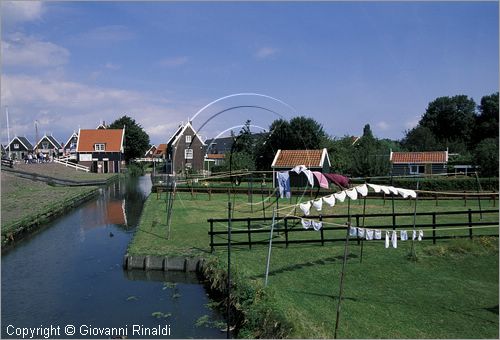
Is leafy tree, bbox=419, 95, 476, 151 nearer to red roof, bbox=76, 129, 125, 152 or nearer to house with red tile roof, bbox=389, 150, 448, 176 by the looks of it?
house with red tile roof, bbox=389, 150, 448, 176

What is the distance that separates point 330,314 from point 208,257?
23.1ft

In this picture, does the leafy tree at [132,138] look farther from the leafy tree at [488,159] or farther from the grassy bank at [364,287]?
the grassy bank at [364,287]

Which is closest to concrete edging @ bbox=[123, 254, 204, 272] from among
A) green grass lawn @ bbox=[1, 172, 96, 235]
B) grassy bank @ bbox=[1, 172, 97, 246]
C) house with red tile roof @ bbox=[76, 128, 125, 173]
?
grassy bank @ bbox=[1, 172, 97, 246]

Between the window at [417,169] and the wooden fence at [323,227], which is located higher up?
the window at [417,169]

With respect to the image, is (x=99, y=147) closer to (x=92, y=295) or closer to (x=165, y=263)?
(x=165, y=263)

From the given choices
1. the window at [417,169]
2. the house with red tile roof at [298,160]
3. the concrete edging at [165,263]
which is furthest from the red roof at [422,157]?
the concrete edging at [165,263]

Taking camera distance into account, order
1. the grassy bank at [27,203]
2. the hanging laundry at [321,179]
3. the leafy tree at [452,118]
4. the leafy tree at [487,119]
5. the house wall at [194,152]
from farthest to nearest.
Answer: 1. the leafy tree at [452,118]
2. the leafy tree at [487,119]
3. the house wall at [194,152]
4. the grassy bank at [27,203]
5. the hanging laundry at [321,179]

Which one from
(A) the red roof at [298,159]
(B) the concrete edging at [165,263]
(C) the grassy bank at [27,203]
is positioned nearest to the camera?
(B) the concrete edging at [165,263]

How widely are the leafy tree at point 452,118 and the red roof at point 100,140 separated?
6561 centimetres

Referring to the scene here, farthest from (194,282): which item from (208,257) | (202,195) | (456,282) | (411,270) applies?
(202,195)

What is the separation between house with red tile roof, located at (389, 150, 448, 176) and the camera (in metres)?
57.3

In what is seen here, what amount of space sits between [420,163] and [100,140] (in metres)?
59.1

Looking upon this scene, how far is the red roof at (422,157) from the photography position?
5734 cm

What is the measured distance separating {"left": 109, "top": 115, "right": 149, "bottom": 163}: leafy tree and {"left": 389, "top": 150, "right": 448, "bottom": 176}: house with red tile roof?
217 feet
